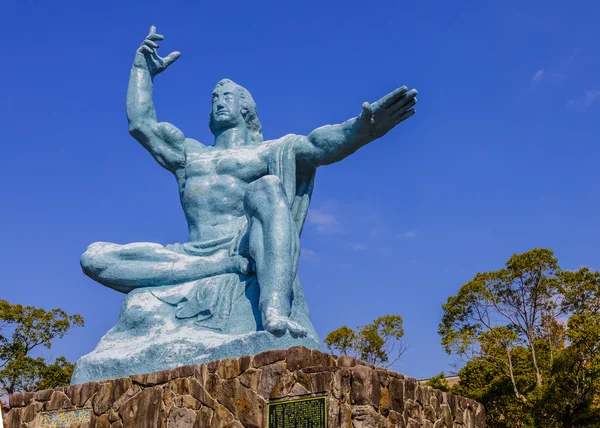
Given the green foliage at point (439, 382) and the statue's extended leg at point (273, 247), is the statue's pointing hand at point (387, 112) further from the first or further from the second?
the green foliage at point (439, 382)

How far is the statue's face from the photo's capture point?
7.38 m

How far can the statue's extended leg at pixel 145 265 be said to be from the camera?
21.1 feet

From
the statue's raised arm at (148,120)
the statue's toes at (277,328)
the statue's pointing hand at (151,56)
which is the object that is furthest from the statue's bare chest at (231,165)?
the statue's toes at (277,328)

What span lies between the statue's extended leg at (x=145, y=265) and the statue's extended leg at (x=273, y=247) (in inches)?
15.6

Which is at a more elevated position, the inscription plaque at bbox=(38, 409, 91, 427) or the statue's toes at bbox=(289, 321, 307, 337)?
the statue's toes at bbox=(289, 321, 307, 337)

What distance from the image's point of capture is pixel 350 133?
21.0ft

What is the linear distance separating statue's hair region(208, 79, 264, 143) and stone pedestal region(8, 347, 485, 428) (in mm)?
2948

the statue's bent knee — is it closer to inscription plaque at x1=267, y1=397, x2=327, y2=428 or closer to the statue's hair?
the statue's hair

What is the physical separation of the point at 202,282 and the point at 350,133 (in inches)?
73.8

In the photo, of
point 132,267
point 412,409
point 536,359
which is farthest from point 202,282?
point 536,359

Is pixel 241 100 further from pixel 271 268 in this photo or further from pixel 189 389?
pixel 189 389

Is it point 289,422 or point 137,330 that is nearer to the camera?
point 289,422

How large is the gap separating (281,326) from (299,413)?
875 mm

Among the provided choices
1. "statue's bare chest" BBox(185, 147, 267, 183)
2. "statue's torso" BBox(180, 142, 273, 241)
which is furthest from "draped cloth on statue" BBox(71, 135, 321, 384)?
"statue's bare chest" BBox(185, 147, 267, 183)
